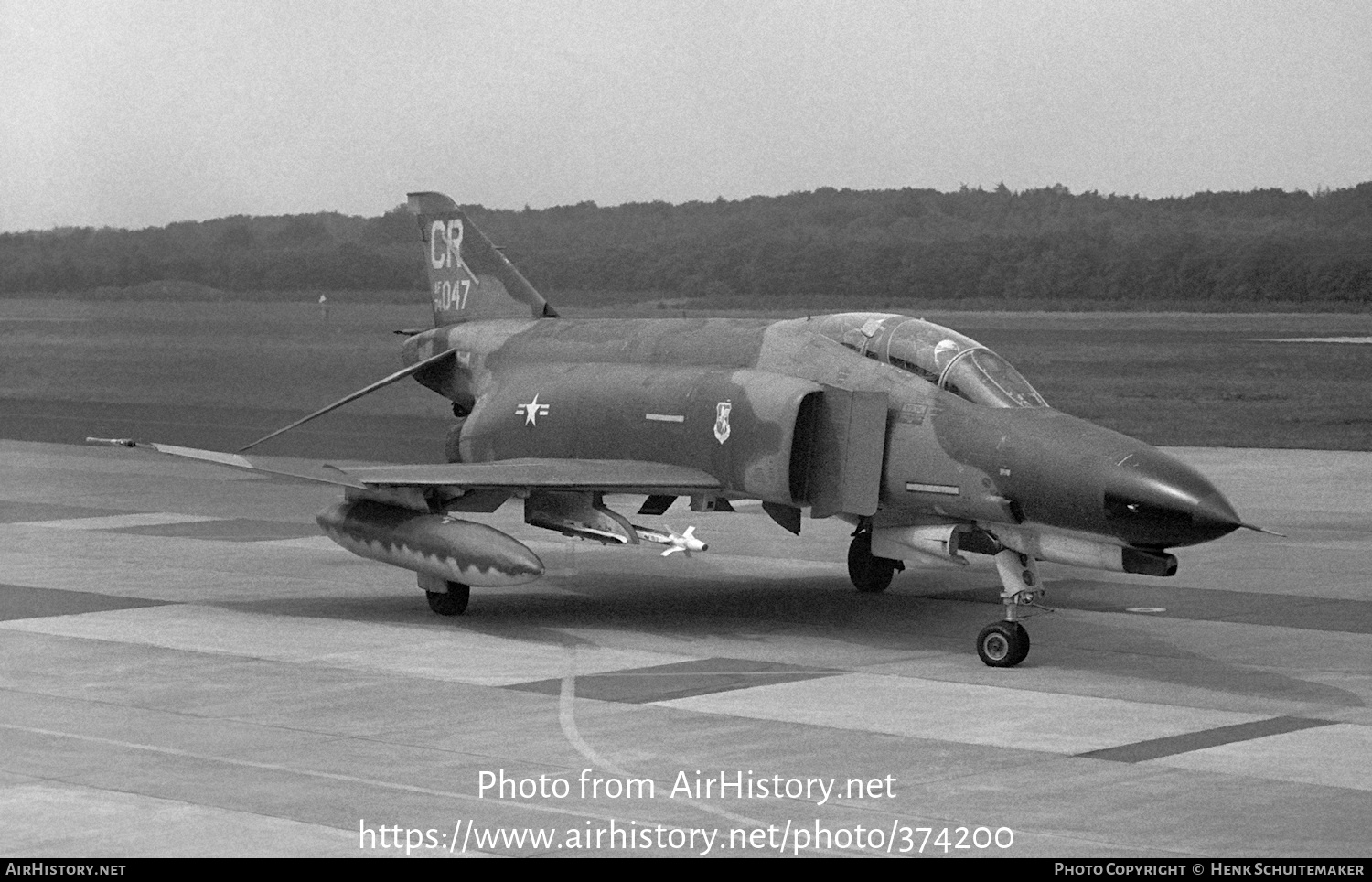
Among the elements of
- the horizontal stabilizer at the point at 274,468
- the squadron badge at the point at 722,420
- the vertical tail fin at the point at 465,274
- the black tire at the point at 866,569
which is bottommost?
the black tire at the point at 866,569

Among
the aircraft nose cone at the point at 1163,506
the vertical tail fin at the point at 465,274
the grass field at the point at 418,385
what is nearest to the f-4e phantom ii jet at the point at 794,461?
the aircraft nose cone at the point at 1163,506

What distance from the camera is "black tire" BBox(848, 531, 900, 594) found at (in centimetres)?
1962

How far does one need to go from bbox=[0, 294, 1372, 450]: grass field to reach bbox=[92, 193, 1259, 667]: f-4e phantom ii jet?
19.9 metres

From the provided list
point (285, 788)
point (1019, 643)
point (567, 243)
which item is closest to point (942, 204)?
point (567, 243)

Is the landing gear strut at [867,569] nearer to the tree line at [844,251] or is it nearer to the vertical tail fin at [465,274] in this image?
the vertical tail fin at [465,274]

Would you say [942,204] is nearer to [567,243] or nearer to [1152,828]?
[567,243]

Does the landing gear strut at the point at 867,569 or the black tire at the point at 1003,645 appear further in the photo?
the landing gear strut at the point at 867,569

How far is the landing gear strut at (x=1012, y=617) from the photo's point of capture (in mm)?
15367

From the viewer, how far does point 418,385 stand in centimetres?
4856

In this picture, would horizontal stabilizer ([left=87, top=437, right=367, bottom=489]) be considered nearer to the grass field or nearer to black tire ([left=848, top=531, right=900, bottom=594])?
black tire ([left=848, top=531, right=900, bottom=594])

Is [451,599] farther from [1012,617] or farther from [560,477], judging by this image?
[1012,617]

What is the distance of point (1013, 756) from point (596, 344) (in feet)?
28.3

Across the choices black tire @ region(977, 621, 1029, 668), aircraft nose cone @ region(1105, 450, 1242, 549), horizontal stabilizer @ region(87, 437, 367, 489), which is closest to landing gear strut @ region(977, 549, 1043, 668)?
black tire @ region(977, 621, 1029, 668)

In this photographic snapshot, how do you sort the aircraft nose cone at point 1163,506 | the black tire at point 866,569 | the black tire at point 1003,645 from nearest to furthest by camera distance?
1. the aircraft nose cone at point 1163,506
2. the black tire at point 1003,645
3. the black tire at point 866,569
